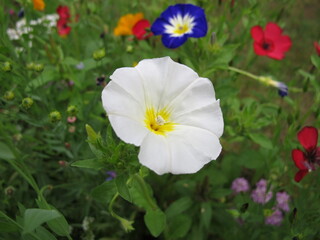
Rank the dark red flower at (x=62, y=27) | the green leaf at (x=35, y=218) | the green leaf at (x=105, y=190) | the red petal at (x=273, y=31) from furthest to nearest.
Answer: the dark red flower at (x=62, y=27) < the red petal at (x=273, y=31) < the green leaf at (x=105, y=190) < the green leaf at (x=35, y=218)

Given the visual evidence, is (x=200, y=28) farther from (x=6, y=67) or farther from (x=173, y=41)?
(x=6, y=67)

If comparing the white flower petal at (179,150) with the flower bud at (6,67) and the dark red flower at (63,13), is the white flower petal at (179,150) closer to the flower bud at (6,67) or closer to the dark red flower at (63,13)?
the flower bud at (6,67)

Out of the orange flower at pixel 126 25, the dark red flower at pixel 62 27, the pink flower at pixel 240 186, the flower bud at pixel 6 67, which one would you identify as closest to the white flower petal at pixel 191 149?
the flower bud at pixel 6 67

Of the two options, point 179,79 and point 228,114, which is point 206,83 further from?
point 228,114

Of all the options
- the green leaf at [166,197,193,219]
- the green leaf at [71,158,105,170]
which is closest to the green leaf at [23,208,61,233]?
the green leaf at [71,158,105,170]

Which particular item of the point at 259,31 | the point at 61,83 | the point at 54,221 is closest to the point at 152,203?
the point at 54,221

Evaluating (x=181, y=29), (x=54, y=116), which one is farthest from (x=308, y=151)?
(x=54, y=116)

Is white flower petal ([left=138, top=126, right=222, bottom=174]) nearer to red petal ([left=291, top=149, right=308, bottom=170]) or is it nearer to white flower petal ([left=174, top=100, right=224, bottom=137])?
white flower petal ([left=174, top=100, right=224, bottom=137])
